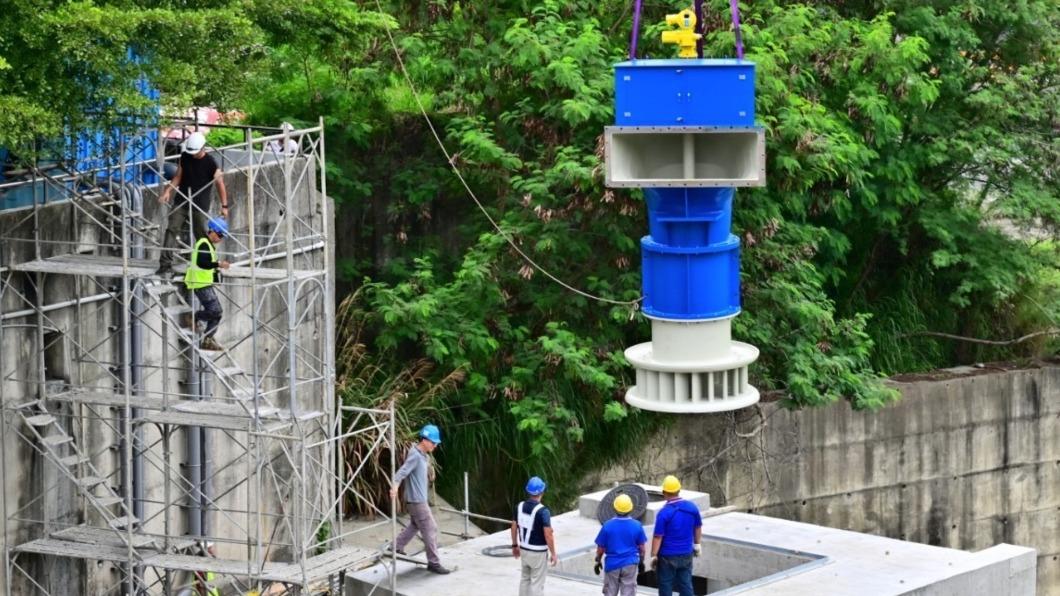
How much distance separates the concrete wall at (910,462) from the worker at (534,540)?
8.74 meters

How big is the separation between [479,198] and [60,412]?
32.6 ft

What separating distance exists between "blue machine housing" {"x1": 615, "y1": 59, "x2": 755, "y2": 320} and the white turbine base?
48 cm

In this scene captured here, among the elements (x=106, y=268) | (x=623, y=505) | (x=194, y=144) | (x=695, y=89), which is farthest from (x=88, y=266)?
(x=695, y=89)

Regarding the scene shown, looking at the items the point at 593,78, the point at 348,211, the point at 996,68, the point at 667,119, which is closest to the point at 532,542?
the point at 667,119

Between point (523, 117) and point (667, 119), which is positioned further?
point (523, 117)

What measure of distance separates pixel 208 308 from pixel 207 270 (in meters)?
0.91

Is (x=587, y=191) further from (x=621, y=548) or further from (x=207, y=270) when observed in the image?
(x=621, y=548)

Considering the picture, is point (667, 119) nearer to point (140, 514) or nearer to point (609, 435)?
point (140, 514)

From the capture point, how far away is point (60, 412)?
2202 centimetres

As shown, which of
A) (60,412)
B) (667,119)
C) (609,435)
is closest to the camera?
(667,119)

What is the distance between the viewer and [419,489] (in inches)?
875

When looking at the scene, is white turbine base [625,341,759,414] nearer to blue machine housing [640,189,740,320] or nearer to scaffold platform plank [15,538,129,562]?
blue machine housing [640,189,740,320]

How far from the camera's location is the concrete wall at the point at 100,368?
21.5 m

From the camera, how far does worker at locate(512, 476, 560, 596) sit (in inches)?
829
